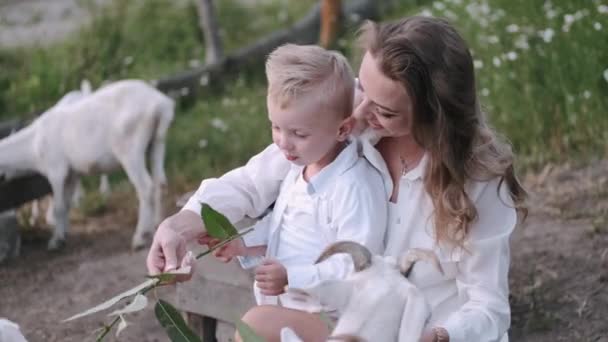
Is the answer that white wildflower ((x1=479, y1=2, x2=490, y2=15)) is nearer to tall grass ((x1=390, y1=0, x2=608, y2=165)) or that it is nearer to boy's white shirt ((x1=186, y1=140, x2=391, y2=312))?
tall grass ((x1=390, y1=0, x2=608, y2=165))

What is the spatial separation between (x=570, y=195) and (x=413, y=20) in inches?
99.9

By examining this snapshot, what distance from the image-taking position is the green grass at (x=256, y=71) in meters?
5.59

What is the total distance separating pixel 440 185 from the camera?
8.95 ft

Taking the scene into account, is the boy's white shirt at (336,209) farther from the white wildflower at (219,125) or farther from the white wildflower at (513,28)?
the white wildflower at (219,125)

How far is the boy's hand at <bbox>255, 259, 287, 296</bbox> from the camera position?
8.53 feet

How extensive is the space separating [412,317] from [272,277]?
43 cm

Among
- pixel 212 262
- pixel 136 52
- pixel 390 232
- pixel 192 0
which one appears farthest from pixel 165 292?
pixel 192 0

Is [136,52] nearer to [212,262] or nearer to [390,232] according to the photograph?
[212,262]

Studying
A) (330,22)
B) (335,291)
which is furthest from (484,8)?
(335,291)

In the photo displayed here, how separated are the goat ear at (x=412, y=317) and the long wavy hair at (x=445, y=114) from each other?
43cm

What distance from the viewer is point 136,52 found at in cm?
860

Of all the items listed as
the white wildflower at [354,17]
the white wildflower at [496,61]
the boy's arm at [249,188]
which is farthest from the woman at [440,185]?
the white wildflower at [354,17]

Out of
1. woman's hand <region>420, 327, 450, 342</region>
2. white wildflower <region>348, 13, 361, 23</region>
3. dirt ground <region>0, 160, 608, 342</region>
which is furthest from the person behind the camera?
white wildflower <region>348, 13, 361, 23</region>

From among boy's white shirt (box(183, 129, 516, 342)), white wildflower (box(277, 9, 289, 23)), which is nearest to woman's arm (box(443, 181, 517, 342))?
boy's white shirt (box(183, 129, 516, 342))
